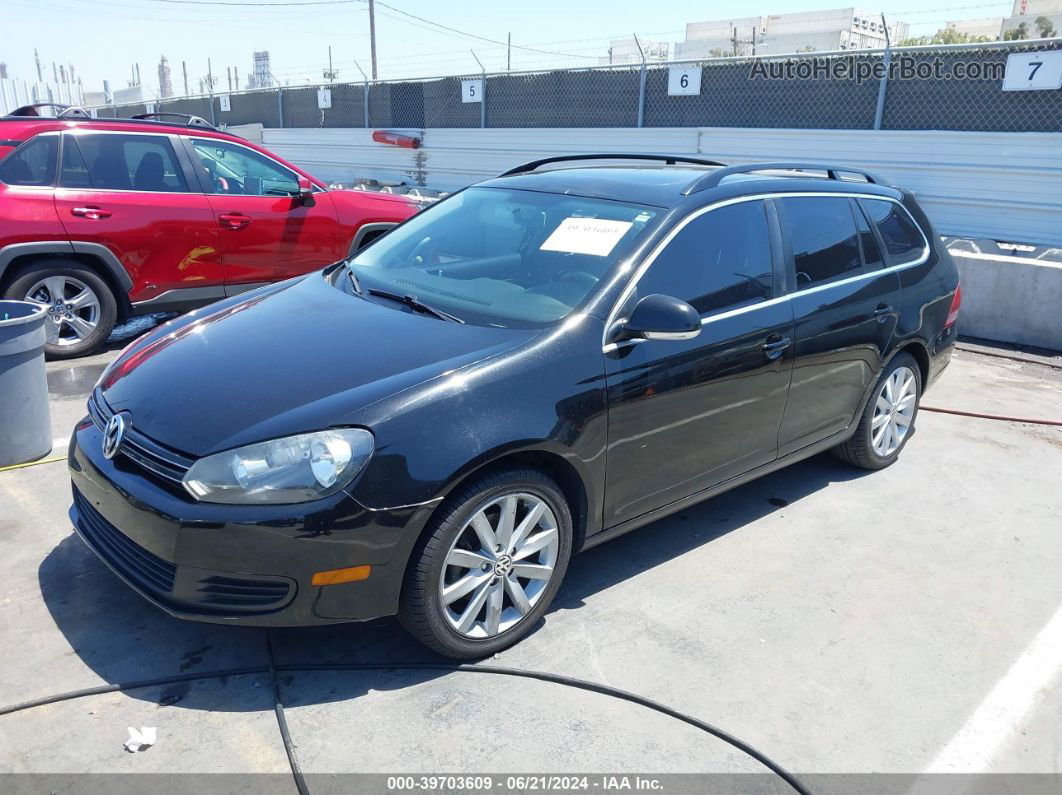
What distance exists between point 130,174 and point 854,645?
6.27 metres

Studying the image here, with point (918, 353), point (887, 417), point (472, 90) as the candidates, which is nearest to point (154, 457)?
point (887, 417)

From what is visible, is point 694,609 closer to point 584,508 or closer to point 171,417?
point 584,508

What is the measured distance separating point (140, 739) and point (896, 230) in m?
4.56

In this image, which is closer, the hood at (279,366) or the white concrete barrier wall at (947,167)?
the hood at (279,366)

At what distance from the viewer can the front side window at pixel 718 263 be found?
3613mm

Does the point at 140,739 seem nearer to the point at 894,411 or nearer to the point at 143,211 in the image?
the point at 894,411

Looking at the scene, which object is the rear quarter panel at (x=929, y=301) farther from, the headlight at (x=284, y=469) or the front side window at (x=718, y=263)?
the headlight at (x=284, y=469)

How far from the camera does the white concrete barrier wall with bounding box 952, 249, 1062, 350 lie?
7.96 m

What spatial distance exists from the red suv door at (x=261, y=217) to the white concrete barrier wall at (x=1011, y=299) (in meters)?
6.06

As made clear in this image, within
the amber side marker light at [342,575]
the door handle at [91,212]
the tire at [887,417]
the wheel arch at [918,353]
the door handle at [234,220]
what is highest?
the door handle at [91,212]

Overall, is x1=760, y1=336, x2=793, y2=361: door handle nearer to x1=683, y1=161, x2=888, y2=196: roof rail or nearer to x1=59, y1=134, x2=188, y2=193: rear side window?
x1=683, y1=161, x2=888, y2=196: roof rail

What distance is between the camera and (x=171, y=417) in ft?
9.80

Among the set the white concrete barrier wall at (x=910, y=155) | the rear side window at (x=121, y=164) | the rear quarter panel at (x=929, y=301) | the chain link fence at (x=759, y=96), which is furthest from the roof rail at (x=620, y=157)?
the white concrete barrier wall at (x=910, y=155)

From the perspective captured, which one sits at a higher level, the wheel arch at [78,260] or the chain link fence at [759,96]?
the chain link fence at [759,96]
